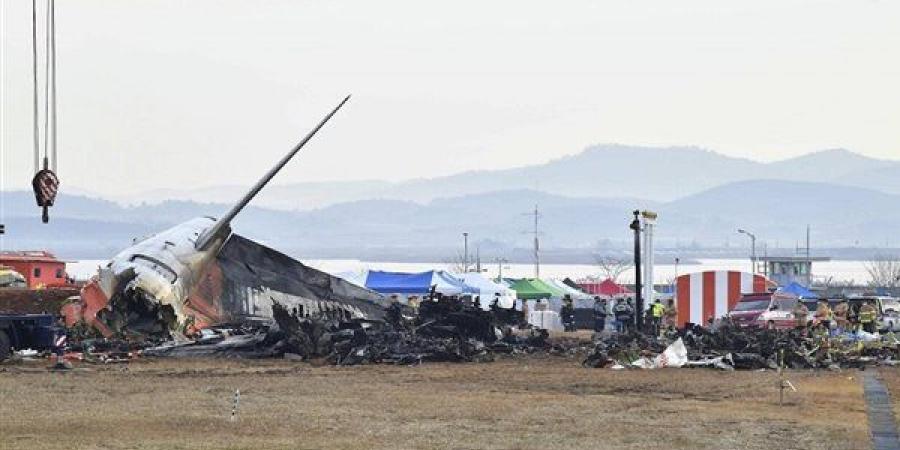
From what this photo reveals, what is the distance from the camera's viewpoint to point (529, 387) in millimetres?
32375

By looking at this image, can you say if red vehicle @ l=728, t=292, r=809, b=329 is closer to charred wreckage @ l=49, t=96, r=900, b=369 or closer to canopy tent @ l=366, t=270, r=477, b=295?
charred wreckage @ l=49, t=96, r=900, b=369

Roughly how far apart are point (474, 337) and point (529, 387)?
51.5ft

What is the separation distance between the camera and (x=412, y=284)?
76.8 meters

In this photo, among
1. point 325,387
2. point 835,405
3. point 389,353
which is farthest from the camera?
point 389,353

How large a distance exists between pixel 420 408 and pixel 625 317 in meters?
37.2

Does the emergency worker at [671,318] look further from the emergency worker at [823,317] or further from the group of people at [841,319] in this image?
the emergency worker at [823,317]

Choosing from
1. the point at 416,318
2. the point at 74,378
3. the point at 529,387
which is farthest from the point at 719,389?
the point at 416,318

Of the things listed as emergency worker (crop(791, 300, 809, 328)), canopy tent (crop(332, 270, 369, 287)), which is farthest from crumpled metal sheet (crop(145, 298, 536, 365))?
canopy tent (crop(332, 270, 369, 287))

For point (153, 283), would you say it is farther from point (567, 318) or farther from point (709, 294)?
point (567, 318)

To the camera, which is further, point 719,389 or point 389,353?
point 389,353

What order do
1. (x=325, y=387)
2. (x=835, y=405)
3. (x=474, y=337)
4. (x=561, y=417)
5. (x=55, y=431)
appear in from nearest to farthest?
(x=55, y=431) → (x=561, y=417) → (x=835, y=405) → (x=325, y=387) → (x=474, y=337)

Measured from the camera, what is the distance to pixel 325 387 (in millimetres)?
31703

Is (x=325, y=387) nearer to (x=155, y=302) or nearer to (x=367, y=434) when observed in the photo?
(x=367, y=434)

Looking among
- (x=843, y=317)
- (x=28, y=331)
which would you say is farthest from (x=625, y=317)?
(x=28, y=331)
